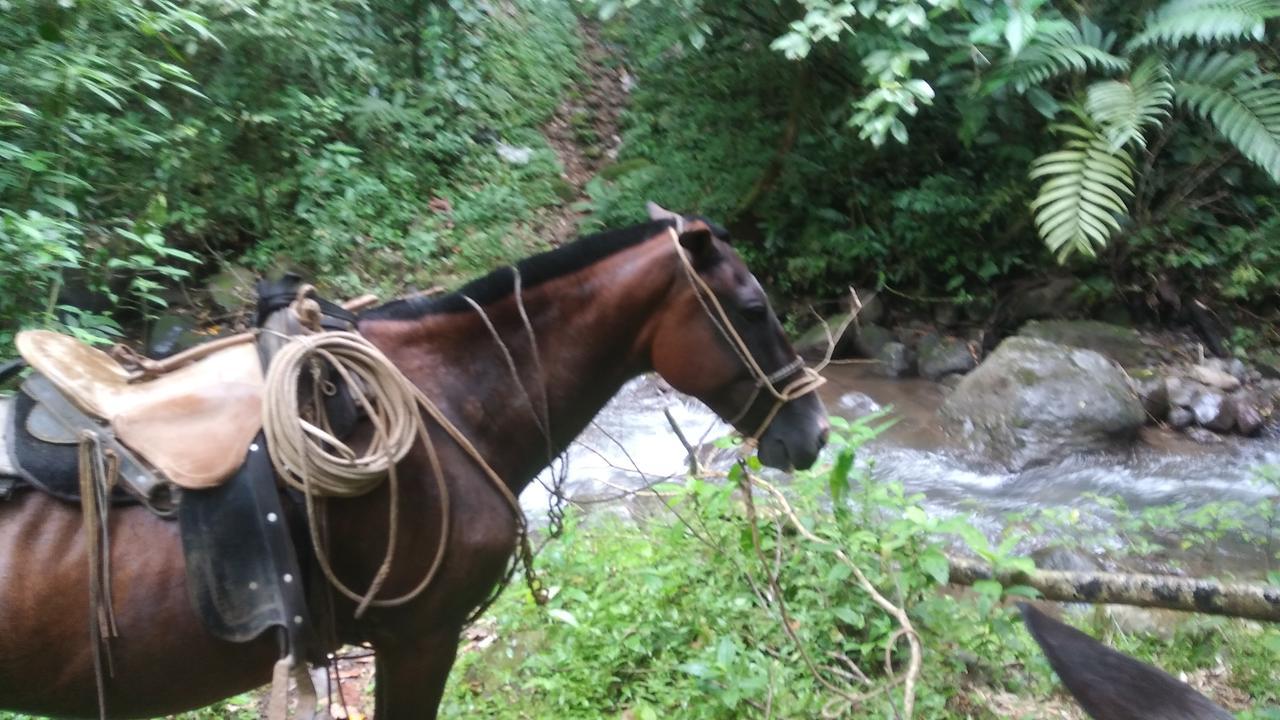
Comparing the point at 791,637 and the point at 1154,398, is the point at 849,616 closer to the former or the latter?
the point at 791,637

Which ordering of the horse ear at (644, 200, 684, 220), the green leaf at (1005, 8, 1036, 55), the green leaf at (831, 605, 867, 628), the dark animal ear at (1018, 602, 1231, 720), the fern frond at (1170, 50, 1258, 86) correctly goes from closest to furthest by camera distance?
1. the dark animal ear at (1018, 602, 1231, 720)
2. the horse ear at (644, 200, 684, 220)
3. the green leaf at (831, 605, 867, 628)
4. the green leaf at (1005, 8, 1036, 55)
5. the fern frond at (1170, 50, 1258, 86)

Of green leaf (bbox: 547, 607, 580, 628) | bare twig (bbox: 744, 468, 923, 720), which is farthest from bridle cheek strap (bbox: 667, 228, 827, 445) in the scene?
green leaf (bbox: 547, 607, 580, 628)

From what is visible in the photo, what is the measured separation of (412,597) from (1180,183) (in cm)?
803

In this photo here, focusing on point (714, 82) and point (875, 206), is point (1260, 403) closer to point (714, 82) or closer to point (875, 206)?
point (875, 206)

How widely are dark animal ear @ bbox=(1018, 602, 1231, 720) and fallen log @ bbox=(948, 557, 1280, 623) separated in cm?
170

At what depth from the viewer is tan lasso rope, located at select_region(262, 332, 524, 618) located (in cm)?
184

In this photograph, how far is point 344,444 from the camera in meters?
1.94

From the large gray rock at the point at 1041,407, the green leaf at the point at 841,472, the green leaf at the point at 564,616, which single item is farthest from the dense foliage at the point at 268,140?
the large gray rock at the point at 1041,407

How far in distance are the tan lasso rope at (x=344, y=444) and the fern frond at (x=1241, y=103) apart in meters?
6.33

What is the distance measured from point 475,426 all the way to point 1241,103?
6467 millimetres

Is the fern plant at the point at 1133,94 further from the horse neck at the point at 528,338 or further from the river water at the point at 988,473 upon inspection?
the horse neck at the point at 528,338

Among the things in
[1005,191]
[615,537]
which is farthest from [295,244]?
[1005,191]

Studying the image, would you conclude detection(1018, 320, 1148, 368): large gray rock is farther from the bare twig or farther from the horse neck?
the horse neck

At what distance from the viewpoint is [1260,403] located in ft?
22.2
